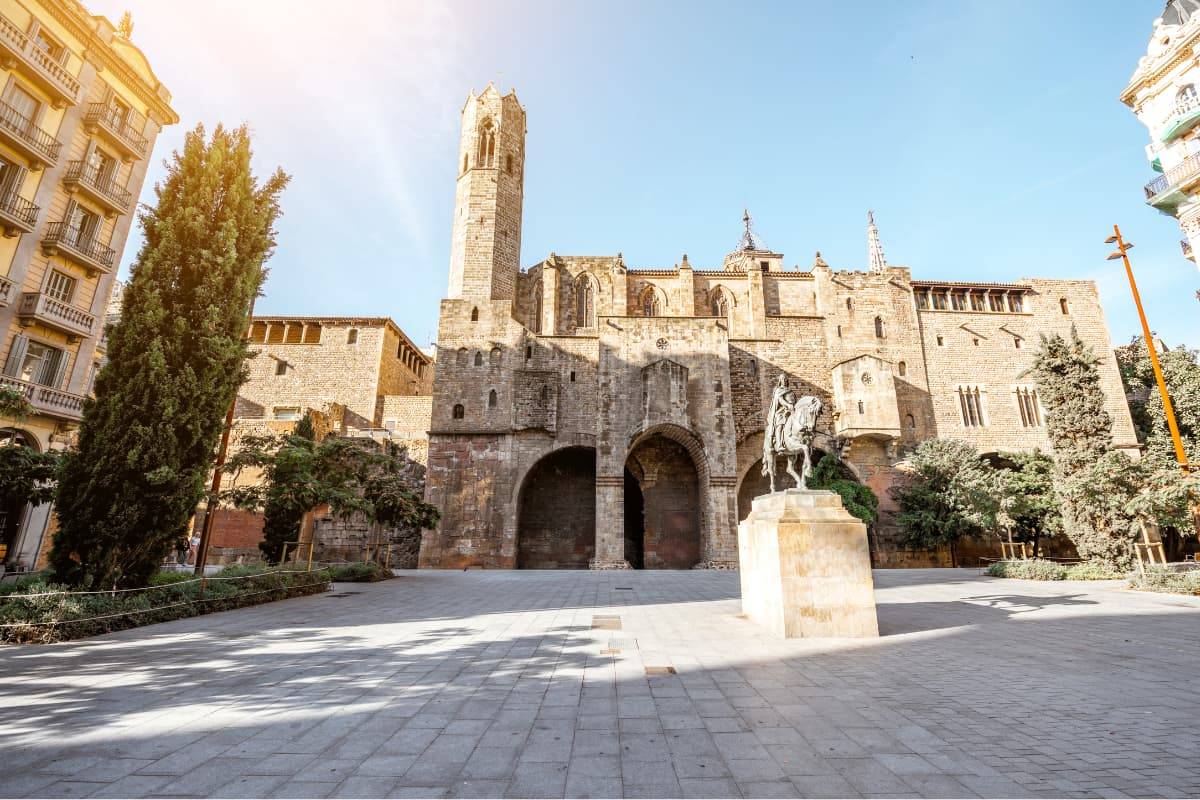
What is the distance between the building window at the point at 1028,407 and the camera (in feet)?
90.5

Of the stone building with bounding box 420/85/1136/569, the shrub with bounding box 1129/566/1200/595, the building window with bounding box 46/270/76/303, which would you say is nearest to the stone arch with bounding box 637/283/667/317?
the stone building with bounding box 420/85/1136/569

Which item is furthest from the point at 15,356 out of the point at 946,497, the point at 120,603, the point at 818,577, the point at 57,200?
the point at 946,497

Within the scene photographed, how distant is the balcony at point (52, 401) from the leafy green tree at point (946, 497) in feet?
104

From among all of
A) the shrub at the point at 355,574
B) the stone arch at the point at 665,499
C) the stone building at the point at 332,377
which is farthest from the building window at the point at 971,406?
the stone building at the point at 332,377

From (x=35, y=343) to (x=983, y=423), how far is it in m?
39.8

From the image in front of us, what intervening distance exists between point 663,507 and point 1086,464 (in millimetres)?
16075

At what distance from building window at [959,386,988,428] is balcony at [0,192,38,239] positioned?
39.0 m

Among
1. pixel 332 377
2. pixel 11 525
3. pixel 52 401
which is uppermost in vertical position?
pixel 332 377

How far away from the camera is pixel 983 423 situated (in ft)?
90.4

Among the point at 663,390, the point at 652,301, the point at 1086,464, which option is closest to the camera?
the point at 1086,464

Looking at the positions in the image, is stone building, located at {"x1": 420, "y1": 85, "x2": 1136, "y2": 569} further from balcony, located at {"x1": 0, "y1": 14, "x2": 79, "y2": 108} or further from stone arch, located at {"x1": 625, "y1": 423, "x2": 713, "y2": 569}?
balcony, located at {"x1": 0, "y1": 14, "x2": 79, "y2": 108}

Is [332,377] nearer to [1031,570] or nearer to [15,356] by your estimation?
[15,356]

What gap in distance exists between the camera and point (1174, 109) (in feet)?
70.5

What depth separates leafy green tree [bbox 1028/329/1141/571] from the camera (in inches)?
603
